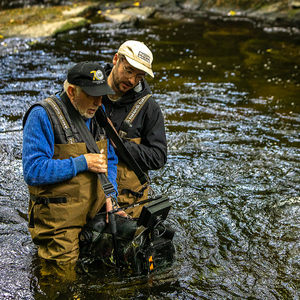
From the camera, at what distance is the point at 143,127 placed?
3850 mm

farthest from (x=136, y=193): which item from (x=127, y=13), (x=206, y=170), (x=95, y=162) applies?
(x=127, y=13)

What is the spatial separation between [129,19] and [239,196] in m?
13.2

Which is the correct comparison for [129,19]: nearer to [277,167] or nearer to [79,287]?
[277,167]

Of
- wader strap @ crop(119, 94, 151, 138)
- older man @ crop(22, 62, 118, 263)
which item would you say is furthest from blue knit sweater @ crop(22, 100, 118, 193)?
wader strap @ crop(119, 94, 151, 138)

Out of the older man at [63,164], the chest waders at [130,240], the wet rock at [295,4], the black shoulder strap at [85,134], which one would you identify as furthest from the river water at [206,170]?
the wet rock at [295,4]

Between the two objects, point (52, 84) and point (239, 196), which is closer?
point (239, 196)

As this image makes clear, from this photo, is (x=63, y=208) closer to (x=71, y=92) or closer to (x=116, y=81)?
(x=71, y=92)

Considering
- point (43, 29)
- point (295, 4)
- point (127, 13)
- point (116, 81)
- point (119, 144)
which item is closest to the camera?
point (119, 144)

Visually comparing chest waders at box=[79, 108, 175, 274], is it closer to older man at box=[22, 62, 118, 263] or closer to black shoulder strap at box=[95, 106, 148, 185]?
black shoulder strap at box=[95, 106, 148, 185]

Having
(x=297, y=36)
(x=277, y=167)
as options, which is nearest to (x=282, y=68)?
(x=297, y=36)

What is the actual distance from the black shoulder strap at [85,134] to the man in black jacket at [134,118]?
1.79 feet

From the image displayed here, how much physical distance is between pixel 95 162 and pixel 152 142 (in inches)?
35.1

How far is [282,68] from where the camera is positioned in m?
11.3

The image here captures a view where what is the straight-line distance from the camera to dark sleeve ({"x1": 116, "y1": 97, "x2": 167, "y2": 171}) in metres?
3.73
